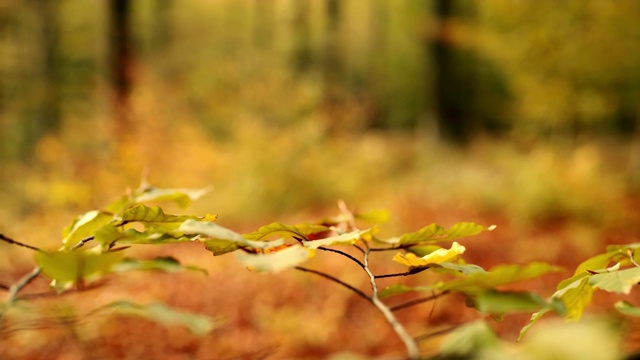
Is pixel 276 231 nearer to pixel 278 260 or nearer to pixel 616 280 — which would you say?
pixel 278 260

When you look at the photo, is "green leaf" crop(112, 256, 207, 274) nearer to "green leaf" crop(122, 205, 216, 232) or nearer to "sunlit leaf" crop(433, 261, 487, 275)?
→ "green leaf" crop(122, 205, 216, 232)

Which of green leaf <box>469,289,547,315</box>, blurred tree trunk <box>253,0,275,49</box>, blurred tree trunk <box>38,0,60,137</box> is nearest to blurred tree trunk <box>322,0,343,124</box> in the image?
blurred tree trunk <box>253,0,275,49</box>

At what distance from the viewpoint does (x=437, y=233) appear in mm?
519

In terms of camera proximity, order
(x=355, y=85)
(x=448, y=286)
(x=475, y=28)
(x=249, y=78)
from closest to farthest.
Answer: (x=448, y=286), (x=249, y=78), (x=475, y=28), (x=355, y=85)

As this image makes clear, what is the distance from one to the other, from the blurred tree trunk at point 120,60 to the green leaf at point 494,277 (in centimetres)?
703

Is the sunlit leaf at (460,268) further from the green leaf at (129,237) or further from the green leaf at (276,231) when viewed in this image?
the green leaf at (129,237)

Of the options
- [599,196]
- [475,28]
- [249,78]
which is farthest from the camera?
[475,28]

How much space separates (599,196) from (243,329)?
5097mm

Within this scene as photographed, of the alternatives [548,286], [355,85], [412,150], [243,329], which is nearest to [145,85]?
[243,329]

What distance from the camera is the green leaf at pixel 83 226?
1.88 ft

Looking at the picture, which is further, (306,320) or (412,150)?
(412,150)

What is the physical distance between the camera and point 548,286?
3.86m

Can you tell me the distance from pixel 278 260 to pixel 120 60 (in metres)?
7.57

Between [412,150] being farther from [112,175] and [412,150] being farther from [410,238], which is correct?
[410,238]
